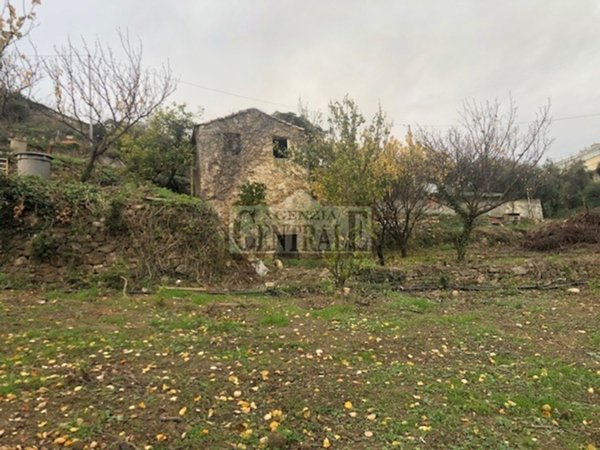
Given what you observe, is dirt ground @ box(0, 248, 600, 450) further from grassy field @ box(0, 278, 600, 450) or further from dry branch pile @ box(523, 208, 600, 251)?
dry branch pile @ box(523, 208, 600, 251)

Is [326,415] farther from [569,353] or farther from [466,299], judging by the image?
[466,299]

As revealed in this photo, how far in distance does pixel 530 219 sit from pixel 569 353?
1964 cm

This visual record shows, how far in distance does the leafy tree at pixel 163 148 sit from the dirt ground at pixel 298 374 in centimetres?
921

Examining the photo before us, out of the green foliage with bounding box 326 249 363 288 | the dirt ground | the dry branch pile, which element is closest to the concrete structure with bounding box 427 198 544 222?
the dry branch pile

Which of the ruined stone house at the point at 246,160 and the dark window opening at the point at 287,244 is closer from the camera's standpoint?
the dark window opening at the point at 287,244

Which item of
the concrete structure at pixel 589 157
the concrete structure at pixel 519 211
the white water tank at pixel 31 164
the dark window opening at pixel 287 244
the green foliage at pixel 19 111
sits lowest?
the dark window opening at pixel 287 244

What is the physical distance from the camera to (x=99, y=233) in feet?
27.1

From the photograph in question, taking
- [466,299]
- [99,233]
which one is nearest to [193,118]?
[99,233]

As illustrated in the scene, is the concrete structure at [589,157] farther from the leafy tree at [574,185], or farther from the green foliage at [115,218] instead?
the green foliage at [115,218]

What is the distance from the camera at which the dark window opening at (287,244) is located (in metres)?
14.4

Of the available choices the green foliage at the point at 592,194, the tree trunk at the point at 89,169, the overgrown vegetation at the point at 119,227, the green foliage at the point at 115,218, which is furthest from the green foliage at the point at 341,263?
the green foliage at the point at 592,194

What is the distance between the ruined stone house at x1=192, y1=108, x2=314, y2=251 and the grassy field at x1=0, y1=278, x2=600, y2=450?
9.91 metres

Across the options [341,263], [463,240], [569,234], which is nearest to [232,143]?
[463,240]

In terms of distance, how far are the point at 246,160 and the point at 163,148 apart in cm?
342
